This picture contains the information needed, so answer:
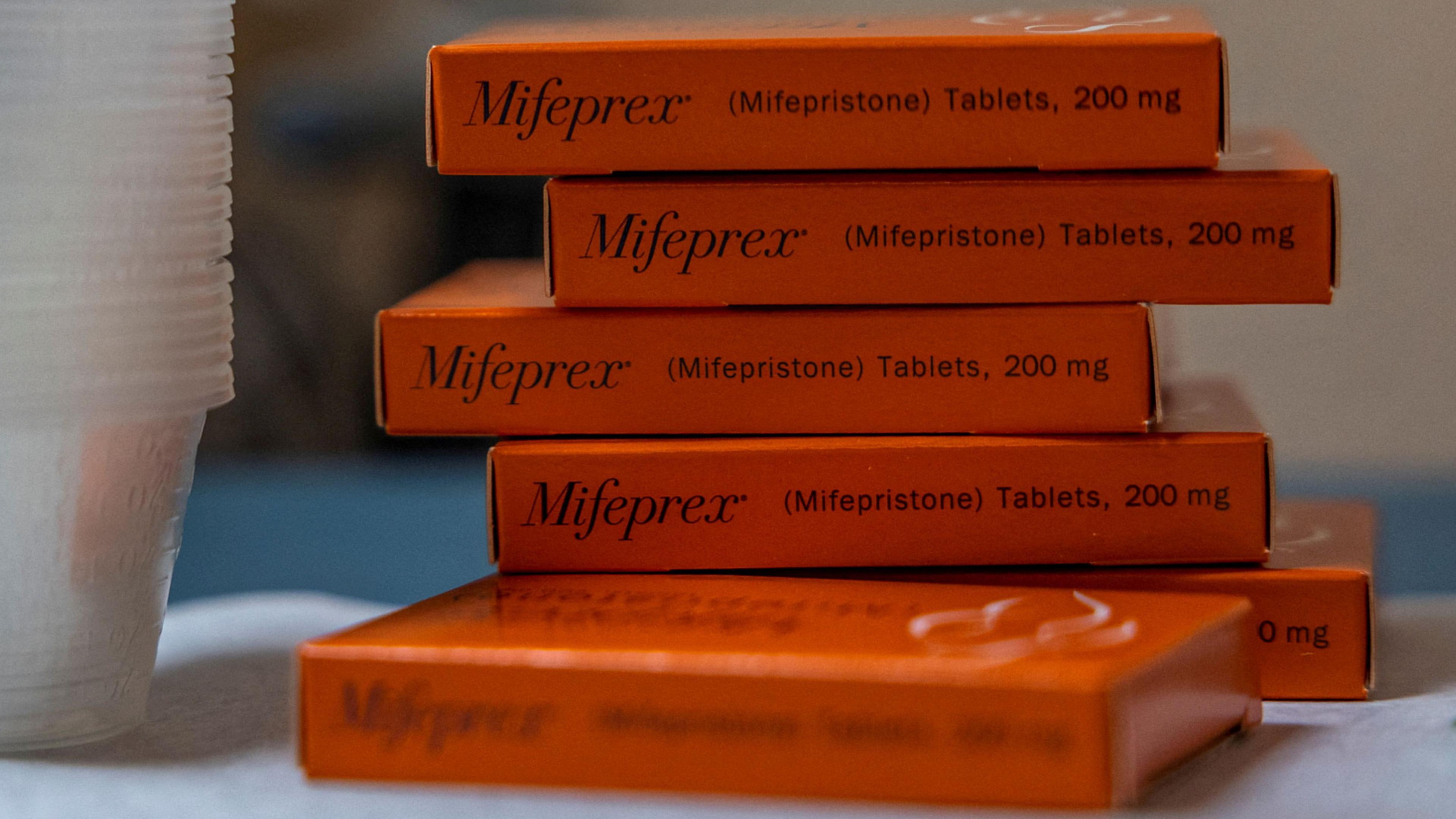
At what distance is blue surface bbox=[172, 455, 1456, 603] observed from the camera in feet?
3.64

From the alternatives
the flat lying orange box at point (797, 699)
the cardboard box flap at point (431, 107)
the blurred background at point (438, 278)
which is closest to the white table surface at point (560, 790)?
the flat lying orange box at point (797, 699)

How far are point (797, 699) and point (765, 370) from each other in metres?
0.18

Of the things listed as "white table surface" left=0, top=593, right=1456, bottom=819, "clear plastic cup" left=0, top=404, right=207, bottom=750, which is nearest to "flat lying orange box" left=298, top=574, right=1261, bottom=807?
"white table surface" left=0, top=593, right=1456, bottom=819

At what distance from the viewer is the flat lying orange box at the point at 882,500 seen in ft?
1.88

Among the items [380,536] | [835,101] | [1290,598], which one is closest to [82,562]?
[835,101]

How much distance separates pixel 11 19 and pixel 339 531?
2.27ft

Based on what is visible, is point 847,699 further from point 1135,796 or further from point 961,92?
point 961,92

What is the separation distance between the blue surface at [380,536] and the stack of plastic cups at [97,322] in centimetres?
53

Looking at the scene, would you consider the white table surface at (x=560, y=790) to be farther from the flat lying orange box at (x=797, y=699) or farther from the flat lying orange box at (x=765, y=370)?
the flat lying orange box at (x=765, y=370)

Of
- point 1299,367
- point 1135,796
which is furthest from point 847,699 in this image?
point 1299,367

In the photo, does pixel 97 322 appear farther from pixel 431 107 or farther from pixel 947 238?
pixel 947 238

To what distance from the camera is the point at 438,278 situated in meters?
1.51

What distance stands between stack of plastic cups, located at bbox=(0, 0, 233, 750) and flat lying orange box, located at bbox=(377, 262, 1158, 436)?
9cm

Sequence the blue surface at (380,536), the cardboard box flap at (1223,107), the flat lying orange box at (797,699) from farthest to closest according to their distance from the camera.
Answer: the blue surface at (380,536) < the cardboard box flap at (1223,107) < the flat lying orange box at (797,699)
